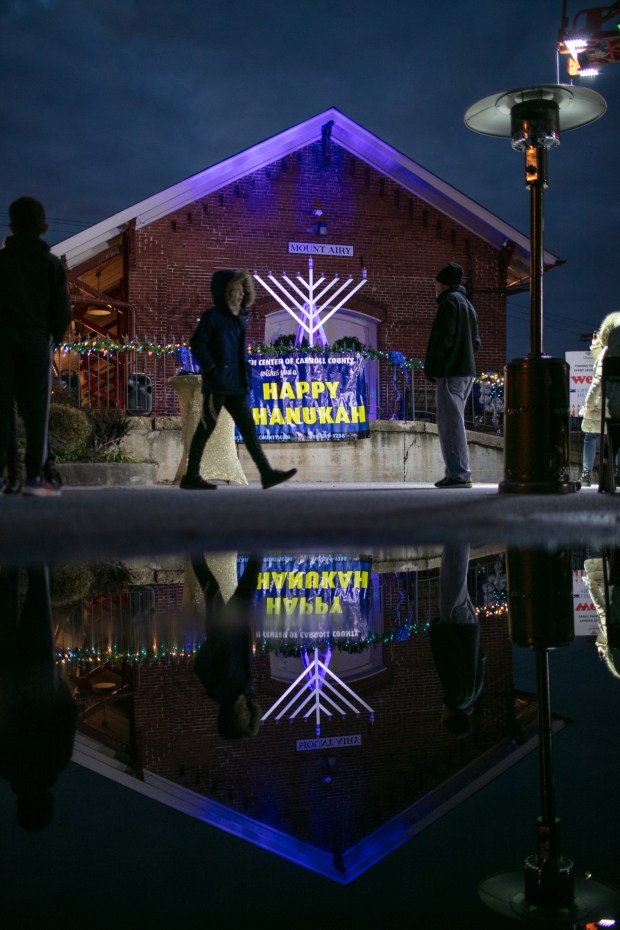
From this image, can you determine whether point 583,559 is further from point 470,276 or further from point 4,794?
point 470,276

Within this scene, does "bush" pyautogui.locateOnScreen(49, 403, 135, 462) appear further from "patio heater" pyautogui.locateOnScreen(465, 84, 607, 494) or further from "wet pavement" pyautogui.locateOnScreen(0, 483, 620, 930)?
"wet pavement" pyautogui.locateOnScreen(0, 483, 620, 930)

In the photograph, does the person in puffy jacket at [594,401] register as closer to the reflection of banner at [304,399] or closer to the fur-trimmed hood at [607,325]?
the fur-trimmed hood at [607,325]

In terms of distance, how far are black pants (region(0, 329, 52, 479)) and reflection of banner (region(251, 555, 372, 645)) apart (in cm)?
358

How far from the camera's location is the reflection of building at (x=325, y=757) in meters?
1.16

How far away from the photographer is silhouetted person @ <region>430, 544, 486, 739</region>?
70.1 inches

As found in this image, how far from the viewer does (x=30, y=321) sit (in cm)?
728

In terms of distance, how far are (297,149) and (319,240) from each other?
2.20m

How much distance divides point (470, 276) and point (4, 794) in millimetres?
24245

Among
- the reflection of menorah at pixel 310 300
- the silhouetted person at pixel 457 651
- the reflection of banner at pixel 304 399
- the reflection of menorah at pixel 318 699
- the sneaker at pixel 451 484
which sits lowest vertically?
the silhouetted person at pixel 457 651

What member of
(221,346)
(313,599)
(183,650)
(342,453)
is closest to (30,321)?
(221,346)

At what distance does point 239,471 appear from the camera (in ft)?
42.3

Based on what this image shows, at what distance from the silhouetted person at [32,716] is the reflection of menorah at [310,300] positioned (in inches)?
764

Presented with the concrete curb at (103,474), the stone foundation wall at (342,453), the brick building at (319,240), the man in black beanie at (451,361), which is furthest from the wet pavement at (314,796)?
the brick building at (319,240)

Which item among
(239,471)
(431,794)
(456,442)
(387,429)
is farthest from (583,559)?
(387,429)
